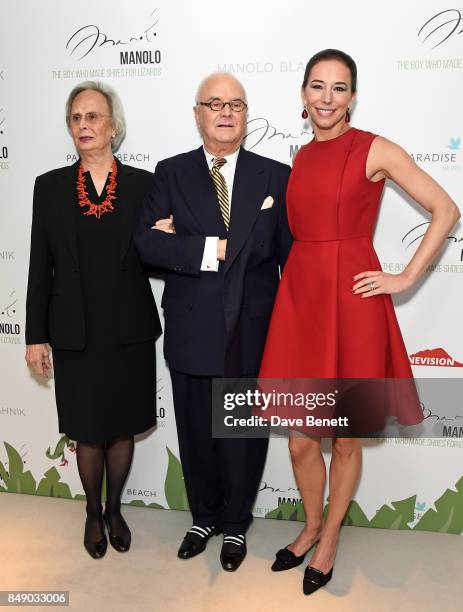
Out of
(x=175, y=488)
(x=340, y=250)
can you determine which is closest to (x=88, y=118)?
(x=340, y=250)

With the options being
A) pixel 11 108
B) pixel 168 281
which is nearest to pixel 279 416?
pixel 168 281

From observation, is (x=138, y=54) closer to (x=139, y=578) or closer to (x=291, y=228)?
(x=291, y=228)

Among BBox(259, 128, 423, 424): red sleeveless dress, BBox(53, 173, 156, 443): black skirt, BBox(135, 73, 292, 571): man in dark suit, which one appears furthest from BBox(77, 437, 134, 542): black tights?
BBox(259, 128, 423, 424): red sleeveless dress

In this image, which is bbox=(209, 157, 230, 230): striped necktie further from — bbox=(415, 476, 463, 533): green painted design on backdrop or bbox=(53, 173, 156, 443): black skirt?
bbox=(415, 476, 463, 533): green painted design on backdrop

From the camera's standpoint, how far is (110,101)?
2.53 m

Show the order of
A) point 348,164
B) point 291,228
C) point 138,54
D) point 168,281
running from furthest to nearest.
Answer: point 138,54, point 168,281, point 291,228, point 348,164

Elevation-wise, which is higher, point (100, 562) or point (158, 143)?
point (158, 143)

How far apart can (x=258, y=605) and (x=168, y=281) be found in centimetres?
128

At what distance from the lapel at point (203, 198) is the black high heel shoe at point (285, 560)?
1355mm

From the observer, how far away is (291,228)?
2.33m

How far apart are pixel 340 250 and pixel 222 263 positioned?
440 mm

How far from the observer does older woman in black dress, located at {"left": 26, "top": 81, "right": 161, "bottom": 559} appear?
8.07 feet

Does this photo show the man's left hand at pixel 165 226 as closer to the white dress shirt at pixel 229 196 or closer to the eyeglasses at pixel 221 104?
the white dress shirt at pixel 229 196
